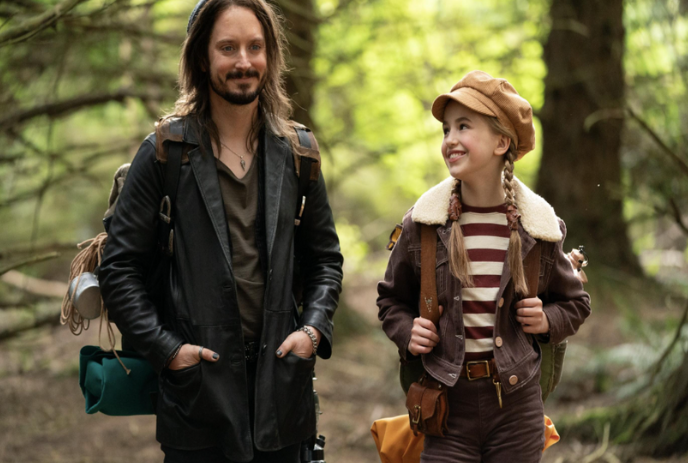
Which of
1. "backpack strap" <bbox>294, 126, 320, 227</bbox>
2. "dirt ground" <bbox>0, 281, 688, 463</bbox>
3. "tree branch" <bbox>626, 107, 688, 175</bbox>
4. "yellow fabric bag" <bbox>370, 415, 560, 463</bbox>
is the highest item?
"tree branch" <bbox>626, 107, 688, 175</bbox>

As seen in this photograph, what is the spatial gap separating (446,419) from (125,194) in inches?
57.5

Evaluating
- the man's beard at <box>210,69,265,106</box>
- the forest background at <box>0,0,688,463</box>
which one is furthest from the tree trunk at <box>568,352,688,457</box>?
the man's beard at <box>210,69,265,106</box>

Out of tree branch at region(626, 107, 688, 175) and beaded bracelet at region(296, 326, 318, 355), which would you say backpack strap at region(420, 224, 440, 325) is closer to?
beaded bracelet at region(296, 326, 318, 355)

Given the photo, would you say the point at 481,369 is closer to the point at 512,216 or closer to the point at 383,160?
the point at 512,216

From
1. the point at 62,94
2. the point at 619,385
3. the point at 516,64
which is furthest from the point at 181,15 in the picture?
the point at 619,385

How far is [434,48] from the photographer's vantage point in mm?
11625

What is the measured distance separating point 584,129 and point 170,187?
6503 mm

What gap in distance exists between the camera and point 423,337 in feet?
9.06

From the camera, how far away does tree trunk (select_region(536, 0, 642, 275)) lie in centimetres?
815

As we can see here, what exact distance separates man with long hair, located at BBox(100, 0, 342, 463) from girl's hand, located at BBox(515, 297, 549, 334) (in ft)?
2.47

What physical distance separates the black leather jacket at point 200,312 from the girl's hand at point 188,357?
24mm

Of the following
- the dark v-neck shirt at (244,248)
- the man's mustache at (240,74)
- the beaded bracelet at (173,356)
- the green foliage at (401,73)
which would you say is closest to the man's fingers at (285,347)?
the dark v-neck shirt at (244,248)

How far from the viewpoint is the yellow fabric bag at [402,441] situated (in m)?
2.98

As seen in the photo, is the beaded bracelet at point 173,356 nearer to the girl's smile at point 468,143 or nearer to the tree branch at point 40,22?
the girl's smile at point 468,143
